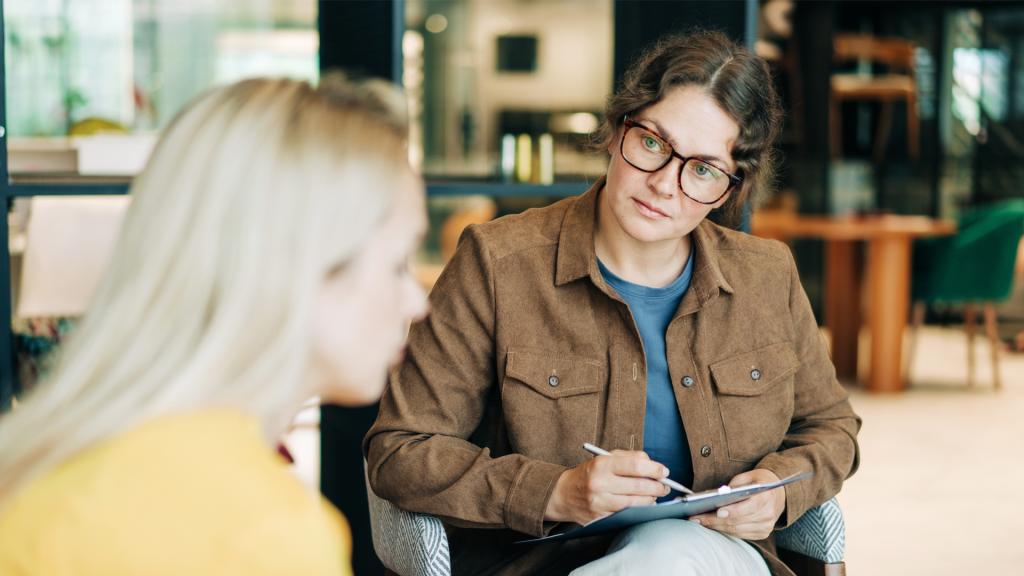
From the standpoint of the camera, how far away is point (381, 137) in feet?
3.20

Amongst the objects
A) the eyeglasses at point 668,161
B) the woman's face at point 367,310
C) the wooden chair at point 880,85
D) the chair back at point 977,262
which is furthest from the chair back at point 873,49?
the woman's face at point 367,310

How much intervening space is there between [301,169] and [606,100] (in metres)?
1.24

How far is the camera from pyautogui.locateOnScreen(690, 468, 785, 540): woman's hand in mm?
1762

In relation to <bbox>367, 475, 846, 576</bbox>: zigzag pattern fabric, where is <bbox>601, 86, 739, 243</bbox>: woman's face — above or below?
above

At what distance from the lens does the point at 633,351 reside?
1893mm

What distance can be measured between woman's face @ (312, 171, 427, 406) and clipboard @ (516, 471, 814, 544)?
658 millimetres

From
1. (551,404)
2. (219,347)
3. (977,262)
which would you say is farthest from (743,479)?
(977,262)

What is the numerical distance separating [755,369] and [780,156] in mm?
437

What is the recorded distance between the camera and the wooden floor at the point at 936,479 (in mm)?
3689

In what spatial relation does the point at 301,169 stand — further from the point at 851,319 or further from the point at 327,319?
the point at 851,319

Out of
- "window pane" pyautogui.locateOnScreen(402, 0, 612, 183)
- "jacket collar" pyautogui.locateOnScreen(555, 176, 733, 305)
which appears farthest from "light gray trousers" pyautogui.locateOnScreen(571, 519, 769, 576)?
"window pane" pyautogui.locateOnScreen(402, 0, 612, 183)

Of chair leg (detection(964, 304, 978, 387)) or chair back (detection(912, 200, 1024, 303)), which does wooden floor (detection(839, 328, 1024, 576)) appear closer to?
chair leg (detection(964, 304, 978, 387))

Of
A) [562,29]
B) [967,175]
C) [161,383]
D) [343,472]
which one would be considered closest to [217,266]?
[161,383]

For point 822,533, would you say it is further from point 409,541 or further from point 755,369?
point 409,541
